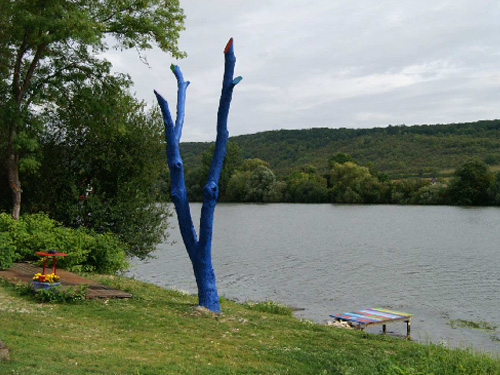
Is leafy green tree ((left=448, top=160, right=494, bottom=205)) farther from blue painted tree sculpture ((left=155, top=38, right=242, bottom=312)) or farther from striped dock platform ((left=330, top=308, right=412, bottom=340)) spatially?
blue painted tree sculpture ((left=155, top=38, right=242, bottom=312))

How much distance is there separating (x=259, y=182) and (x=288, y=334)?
88.7 m

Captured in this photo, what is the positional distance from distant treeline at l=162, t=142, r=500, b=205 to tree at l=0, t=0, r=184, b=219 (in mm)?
58981

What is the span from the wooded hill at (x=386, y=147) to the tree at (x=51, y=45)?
81576mm

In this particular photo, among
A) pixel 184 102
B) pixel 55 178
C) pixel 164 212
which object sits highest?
pixel 184 102

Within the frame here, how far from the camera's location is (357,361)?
7.50 m

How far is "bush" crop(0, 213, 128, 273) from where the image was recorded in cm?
1372

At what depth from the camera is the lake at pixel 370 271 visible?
17109 mm

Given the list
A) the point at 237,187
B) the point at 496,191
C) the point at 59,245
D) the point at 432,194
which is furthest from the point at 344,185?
the point at 59,245

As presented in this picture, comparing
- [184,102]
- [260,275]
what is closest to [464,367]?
[184,102]

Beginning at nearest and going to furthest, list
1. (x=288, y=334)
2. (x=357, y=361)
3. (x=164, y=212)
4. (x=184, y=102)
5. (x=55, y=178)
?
(x=357, y=361)
(x=288, y=334)
(x=184, y=102)
(x=55, y=178)
(x=164, y=212)

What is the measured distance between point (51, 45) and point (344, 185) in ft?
246

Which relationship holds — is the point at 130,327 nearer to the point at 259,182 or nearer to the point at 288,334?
the point at 288,334

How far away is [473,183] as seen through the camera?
2685 inches

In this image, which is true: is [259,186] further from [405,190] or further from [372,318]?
[372,318]
